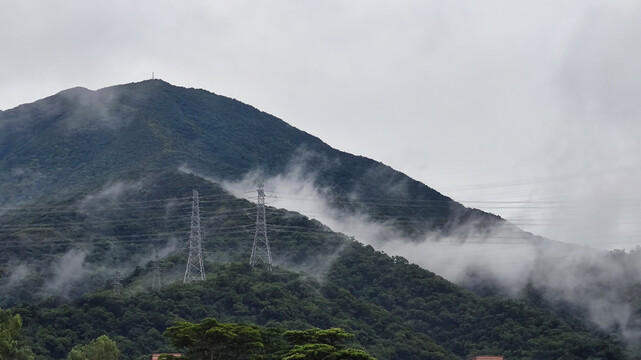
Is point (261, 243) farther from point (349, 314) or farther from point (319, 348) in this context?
point (319, 348)

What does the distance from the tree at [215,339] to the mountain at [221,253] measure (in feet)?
110

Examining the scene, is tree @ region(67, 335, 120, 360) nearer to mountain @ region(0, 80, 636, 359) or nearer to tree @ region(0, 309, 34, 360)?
tree @ region(0, 309, 34, 360)

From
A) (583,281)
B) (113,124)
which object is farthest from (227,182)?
(583,281)

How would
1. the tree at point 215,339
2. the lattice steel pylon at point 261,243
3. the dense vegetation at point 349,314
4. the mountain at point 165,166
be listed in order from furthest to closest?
1. the mountain at point 165,166
2. the lattice steel pylon at point 261,243
3. the dense vegetation at point 349,314
4. the tree at point 215,339

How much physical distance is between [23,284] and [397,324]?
41.3 metres

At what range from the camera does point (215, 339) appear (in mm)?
57594

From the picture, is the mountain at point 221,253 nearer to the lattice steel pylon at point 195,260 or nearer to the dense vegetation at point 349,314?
the dense vegetation at point 349,314

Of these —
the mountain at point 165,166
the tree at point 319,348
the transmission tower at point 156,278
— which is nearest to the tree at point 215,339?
the tree at point 319,348

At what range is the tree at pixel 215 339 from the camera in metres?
57.2

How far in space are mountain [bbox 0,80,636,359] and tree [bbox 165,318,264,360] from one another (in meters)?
33.5

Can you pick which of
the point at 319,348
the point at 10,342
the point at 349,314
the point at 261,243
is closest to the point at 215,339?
the point at 319,348

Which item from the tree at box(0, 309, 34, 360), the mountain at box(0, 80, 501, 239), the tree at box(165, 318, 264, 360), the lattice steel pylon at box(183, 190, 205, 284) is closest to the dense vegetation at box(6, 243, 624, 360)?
the lattice steel pylon at box(183, 190, 205, 284)

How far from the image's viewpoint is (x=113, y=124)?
193750 mm

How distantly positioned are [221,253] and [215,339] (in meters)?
78.2
